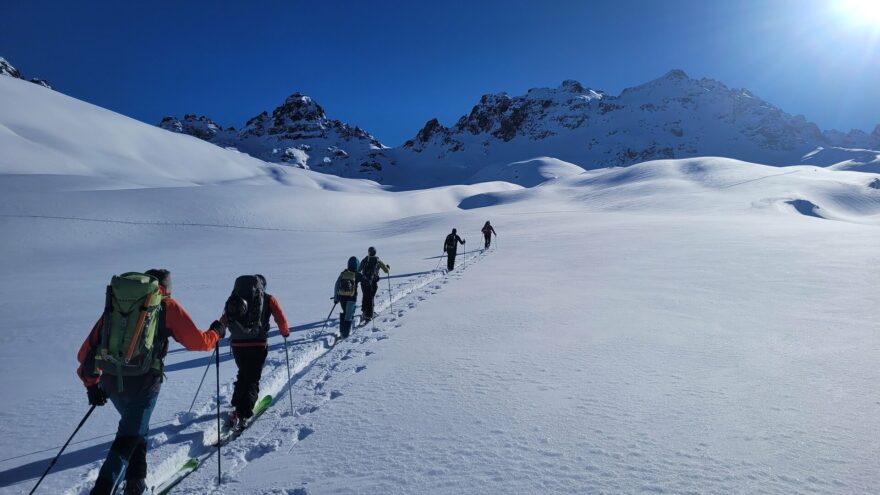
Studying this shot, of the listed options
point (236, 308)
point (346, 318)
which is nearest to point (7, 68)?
point (346, 318)

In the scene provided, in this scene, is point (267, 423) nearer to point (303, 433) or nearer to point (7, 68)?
point (303, 433)

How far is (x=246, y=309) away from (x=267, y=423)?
129cm

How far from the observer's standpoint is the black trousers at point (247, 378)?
489cm

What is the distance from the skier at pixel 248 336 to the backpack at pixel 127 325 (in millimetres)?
1222

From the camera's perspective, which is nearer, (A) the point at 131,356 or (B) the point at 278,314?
(A) the point at 131,356

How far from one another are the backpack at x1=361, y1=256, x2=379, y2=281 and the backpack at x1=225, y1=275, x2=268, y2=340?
14.9 ft

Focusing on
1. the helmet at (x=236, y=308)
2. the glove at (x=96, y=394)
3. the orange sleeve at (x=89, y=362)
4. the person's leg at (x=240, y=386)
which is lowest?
the person's leg at (x=240, y=386)

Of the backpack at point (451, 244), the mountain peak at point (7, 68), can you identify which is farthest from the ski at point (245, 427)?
the mountain peak at point (7, 68)

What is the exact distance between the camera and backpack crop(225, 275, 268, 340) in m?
4.58

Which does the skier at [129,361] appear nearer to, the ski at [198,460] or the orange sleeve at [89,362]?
the orange sleeve at [89,362]

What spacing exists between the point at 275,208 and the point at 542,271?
88.4 ft

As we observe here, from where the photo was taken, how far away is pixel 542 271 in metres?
14.5

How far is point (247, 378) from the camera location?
496 cm

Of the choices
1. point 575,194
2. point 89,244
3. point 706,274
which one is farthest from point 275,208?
point 575,194
